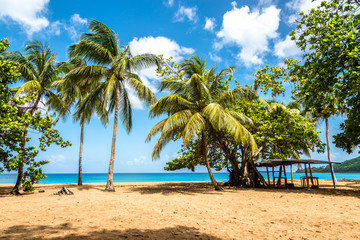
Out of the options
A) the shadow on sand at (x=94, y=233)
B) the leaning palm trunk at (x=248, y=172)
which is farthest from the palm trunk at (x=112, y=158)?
the leaning palm trunk at (x=248, y=172)

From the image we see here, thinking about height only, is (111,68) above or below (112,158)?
above

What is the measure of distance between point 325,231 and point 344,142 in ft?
30.3

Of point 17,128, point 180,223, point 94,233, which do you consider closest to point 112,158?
point 17,128

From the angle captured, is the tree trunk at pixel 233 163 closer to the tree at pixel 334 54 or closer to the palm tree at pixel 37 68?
the tree at pixel 334 54

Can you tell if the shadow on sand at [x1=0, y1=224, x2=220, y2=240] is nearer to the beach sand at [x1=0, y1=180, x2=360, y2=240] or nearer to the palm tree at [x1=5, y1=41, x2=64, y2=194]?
the beach sand at [x1=0, y1=180, x2=360, y2=240]

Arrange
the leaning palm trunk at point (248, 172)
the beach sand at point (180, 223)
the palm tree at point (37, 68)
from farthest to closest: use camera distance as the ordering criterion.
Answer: the leaning palm trunk at point (248, 172), the palm tree at point (37, 68), the beach sand at point (180, 223)

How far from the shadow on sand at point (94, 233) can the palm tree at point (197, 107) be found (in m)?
5.63

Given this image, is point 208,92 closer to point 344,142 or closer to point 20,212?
point 344,142

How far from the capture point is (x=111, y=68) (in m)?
13.3

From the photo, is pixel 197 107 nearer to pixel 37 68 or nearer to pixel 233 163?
pixel 233 163

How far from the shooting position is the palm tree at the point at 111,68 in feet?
40.4

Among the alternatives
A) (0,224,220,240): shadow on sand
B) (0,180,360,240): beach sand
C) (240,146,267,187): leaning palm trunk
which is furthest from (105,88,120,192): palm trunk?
(240,146,267,187): leaning palm trunk

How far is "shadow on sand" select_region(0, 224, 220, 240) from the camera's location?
3.97 m

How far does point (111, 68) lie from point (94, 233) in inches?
433
